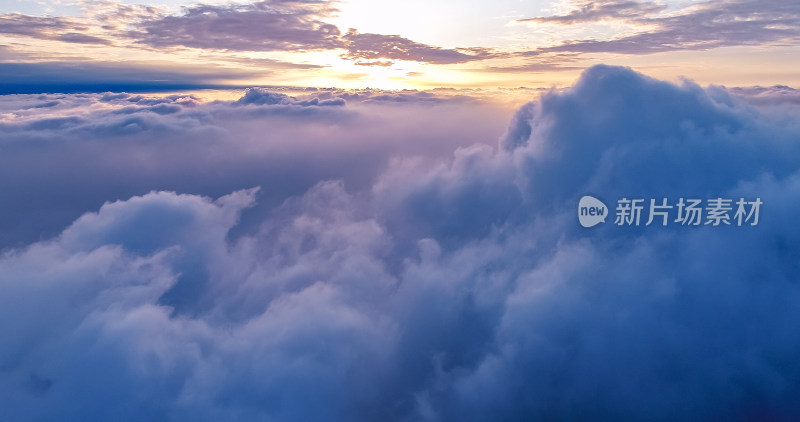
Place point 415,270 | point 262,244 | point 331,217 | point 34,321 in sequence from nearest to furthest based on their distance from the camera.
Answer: point 34,321 → point 415,270 → point 262,244 → point 331,217

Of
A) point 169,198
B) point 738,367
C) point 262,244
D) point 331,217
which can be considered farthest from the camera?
point 331,217

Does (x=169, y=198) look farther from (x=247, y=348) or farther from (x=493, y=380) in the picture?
(x=493, y=380)

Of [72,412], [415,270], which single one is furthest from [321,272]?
[72,412]

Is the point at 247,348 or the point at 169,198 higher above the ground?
the point at 169,198

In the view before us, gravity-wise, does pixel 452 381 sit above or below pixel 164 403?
below

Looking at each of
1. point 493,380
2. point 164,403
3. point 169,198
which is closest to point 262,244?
point 169,198

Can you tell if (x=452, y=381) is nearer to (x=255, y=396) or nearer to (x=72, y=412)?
(x=255, y=396)

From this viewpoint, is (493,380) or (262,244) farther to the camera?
(262,244)

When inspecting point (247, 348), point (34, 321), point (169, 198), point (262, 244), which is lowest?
point (262, 244)

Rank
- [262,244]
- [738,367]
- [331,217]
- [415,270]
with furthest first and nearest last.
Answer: [331,217]
[262,244]
[415,270]
[738,367]
